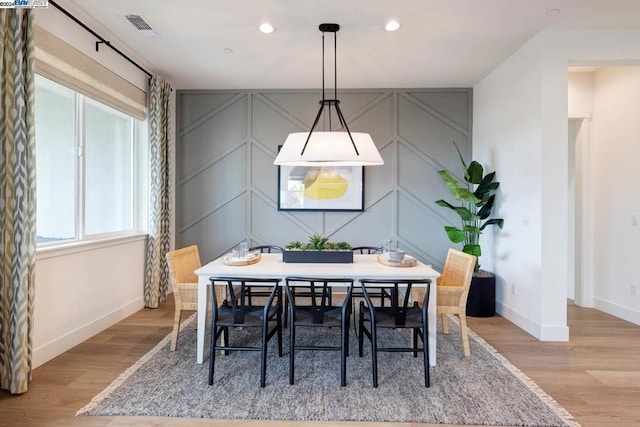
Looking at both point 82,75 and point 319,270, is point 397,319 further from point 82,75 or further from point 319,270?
point 82,75

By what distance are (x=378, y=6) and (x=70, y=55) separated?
2.62m

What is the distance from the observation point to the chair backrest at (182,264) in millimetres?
2887

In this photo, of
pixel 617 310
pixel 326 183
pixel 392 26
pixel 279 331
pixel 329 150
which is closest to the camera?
pixel 329 150

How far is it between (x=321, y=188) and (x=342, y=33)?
2.08 metres

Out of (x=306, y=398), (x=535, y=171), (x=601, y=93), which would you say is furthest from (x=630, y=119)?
(x=306, y=398)

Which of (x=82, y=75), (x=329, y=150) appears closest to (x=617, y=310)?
(x=329, y=150)

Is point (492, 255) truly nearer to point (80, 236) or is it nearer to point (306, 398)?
point (306, 398)

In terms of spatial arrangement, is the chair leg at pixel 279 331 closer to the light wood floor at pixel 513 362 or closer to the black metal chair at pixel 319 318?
the black metal chair at pixel 319 318

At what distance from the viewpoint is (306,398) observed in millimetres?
2217

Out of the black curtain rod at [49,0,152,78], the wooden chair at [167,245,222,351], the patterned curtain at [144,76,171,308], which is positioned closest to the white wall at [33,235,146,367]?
the patterned curtain at [144,76,171,308]

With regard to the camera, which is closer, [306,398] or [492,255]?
[306,398]

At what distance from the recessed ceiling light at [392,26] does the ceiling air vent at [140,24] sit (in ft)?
7.13

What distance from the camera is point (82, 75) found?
3.08 metres

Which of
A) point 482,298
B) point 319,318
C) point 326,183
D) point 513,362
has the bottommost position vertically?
point 513,362
